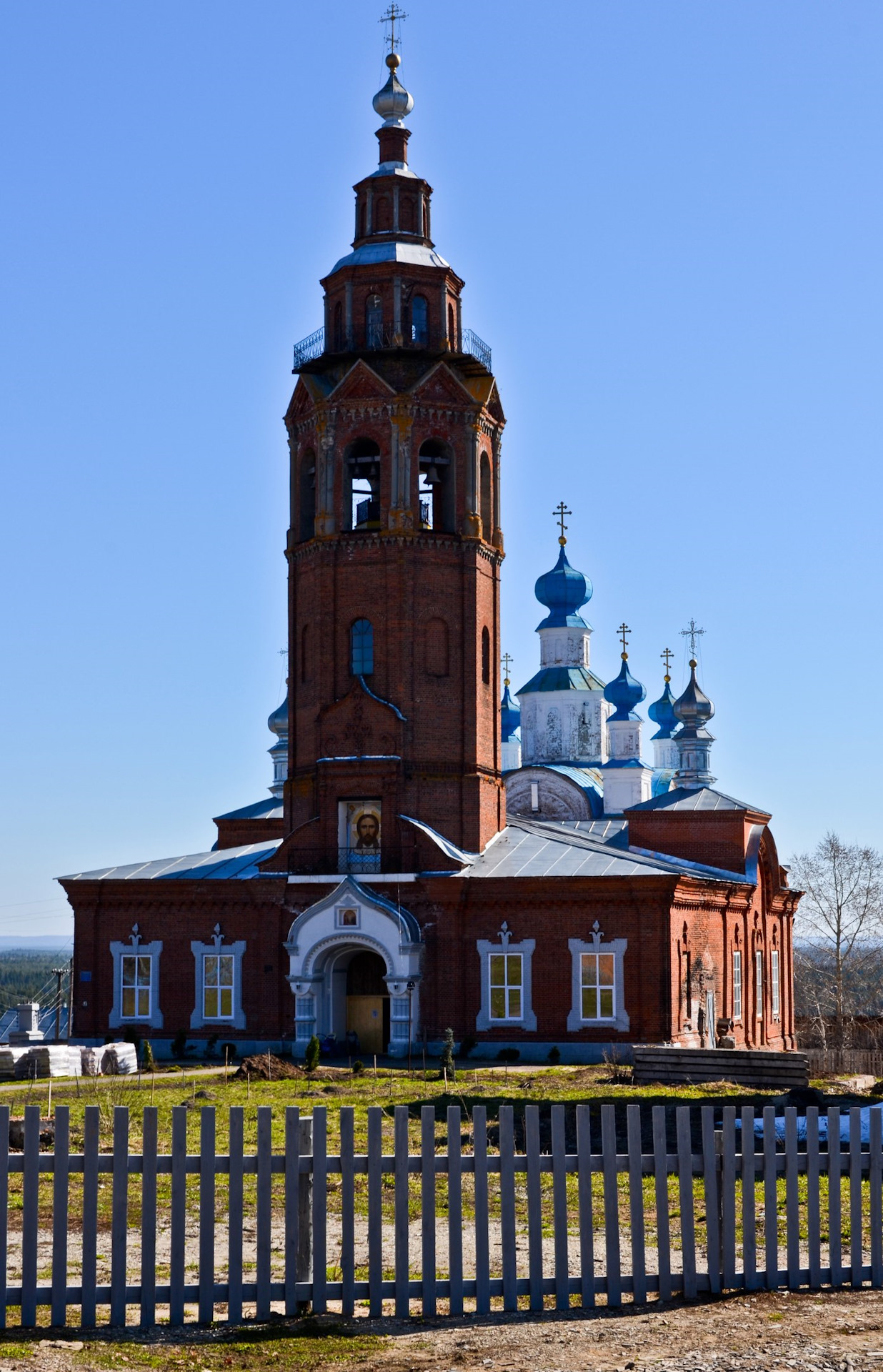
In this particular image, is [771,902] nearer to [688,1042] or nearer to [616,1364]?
[688,1042]

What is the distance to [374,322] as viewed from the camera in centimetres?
3747

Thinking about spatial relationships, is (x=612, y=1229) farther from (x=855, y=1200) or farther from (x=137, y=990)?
(x=137, y=990)

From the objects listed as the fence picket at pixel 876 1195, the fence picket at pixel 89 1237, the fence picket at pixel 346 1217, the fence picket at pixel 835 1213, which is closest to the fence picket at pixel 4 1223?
the fence picket at pixel 89 1237

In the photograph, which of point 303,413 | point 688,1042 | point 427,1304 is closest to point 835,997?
point 688,1042

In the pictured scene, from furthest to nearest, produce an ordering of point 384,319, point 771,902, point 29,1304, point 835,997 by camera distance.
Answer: point 835,997 < point 771,902 < point 384,319 < point 29,1304

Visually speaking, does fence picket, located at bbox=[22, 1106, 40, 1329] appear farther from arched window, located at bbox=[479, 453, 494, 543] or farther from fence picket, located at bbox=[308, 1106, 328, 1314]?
arched window, located at bbox=[479, 453, 494, 543]

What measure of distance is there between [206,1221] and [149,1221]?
1.05 feet

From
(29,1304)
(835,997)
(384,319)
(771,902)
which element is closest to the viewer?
(29,1304)

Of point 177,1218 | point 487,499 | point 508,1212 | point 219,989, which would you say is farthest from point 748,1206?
point 487,499

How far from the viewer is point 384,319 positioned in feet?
122

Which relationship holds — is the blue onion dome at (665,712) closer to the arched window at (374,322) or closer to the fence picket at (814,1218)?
the arched window at (374,322)

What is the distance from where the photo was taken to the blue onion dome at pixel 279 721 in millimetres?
53938

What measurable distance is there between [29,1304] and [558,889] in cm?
2513

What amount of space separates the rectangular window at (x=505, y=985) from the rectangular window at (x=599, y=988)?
133 cm
